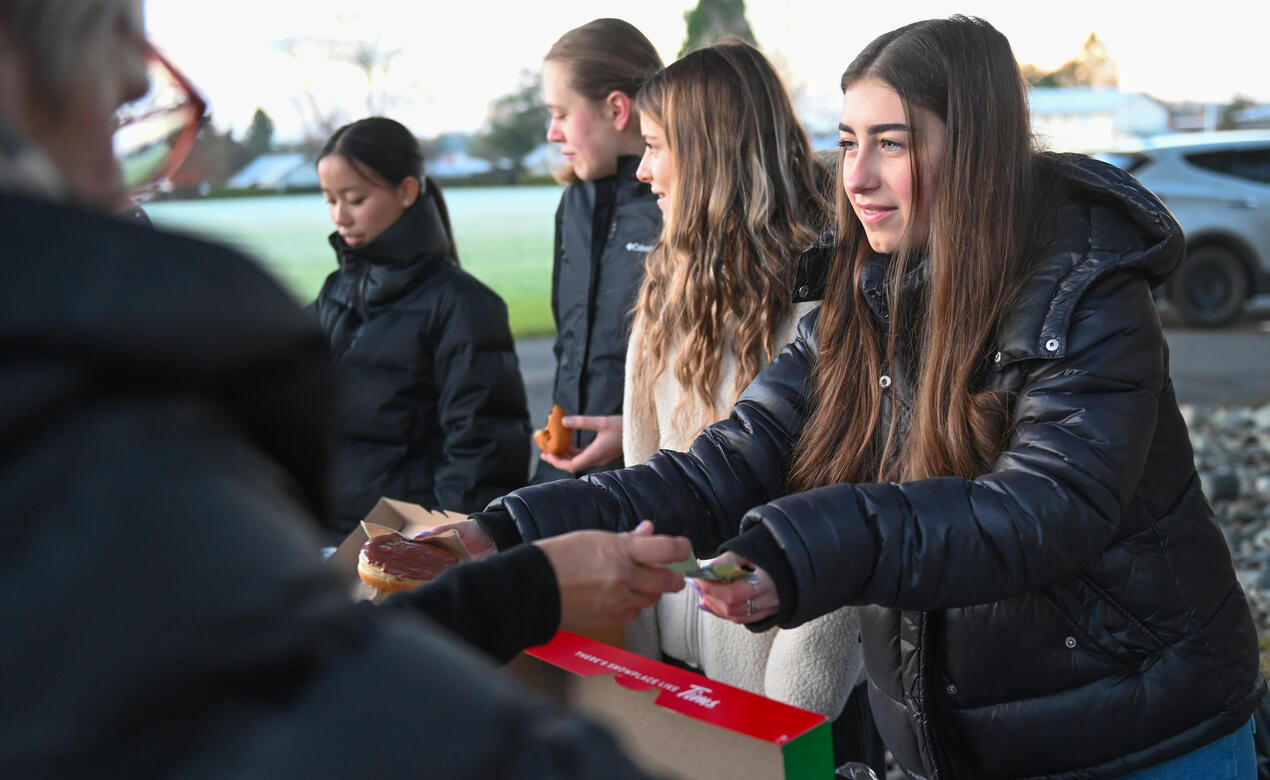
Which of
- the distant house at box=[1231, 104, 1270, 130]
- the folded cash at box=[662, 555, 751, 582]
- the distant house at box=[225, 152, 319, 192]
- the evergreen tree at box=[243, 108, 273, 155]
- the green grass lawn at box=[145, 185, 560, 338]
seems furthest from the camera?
the distant house at box=[1231, 104, 1270, 130]

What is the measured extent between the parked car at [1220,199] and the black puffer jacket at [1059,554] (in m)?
10.4

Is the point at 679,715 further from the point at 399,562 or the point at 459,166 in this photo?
the point at 459,166

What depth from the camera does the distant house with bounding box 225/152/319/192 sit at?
6.89 m

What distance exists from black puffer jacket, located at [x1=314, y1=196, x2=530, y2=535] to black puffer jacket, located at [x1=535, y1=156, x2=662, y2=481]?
0.20 metres

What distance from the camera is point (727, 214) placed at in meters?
2.87

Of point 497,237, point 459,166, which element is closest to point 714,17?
point 497,237

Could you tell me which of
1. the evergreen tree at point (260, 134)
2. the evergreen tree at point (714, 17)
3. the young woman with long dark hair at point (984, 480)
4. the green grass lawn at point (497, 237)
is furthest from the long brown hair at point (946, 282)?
the evergreen tree at point (714, 17)

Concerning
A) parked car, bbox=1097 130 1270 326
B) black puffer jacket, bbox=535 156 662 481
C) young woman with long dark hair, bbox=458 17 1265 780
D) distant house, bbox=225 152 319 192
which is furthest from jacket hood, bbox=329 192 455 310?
parked car, bbox=1097 130 1270 326

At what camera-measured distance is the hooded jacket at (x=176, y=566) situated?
0.61 meters

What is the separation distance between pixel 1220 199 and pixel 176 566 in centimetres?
1253

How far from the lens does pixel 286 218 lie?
8367 millimetres

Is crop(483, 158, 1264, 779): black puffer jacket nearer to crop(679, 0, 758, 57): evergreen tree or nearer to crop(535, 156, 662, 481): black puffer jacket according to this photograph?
crop(535, 156, 662, 481): black puffer jacket

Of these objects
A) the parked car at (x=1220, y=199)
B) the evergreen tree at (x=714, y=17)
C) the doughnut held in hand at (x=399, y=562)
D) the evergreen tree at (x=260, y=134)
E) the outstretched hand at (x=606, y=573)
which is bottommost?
the parked car at (x=1220, y=199)

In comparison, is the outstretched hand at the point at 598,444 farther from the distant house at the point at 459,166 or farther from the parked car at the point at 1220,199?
the parked car at the point at 1220,199
